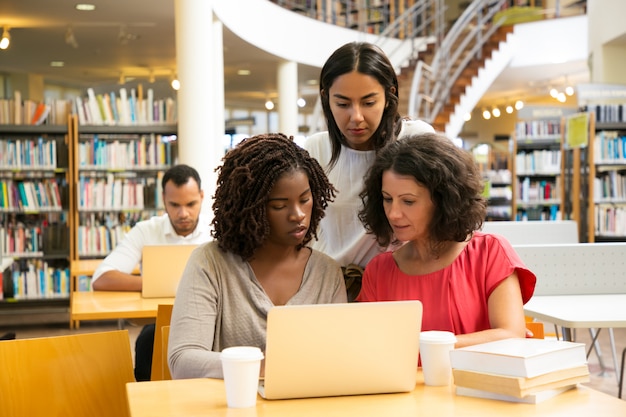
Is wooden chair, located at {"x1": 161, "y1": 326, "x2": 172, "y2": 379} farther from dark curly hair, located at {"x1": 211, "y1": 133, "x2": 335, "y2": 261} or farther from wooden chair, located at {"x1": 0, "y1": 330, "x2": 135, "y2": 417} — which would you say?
dark curly hair, located at {"x1": 211, "y1": 133, "x2": 335, "y2": 261}

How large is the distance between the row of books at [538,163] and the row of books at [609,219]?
147 centimetres

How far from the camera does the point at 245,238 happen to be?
2.02 metres

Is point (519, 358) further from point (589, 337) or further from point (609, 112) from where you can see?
point (609, 112)

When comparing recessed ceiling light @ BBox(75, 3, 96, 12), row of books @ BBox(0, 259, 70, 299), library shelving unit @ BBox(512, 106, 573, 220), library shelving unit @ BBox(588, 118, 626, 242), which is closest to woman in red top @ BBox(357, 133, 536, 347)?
row of books @ BBox(0, 259, 70, 299)

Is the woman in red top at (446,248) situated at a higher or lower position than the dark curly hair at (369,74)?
lower

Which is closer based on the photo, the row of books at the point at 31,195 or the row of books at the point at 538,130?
the row of books at the point at 31,195

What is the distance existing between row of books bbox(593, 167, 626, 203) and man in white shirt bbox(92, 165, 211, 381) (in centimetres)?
523

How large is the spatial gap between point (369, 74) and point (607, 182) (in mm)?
6712

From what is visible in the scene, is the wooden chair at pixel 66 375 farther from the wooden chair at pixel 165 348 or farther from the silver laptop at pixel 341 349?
the silver laptop at pixel 341 349

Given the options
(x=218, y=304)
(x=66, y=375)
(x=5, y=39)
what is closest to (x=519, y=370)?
(x=218, y=304)

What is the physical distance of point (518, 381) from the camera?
59.7 inches

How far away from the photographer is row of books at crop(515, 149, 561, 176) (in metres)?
9.75

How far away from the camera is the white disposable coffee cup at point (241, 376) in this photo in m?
1.51

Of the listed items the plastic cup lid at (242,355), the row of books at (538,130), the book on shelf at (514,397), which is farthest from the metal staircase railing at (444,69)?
the plastic cup lid at (242,355)
